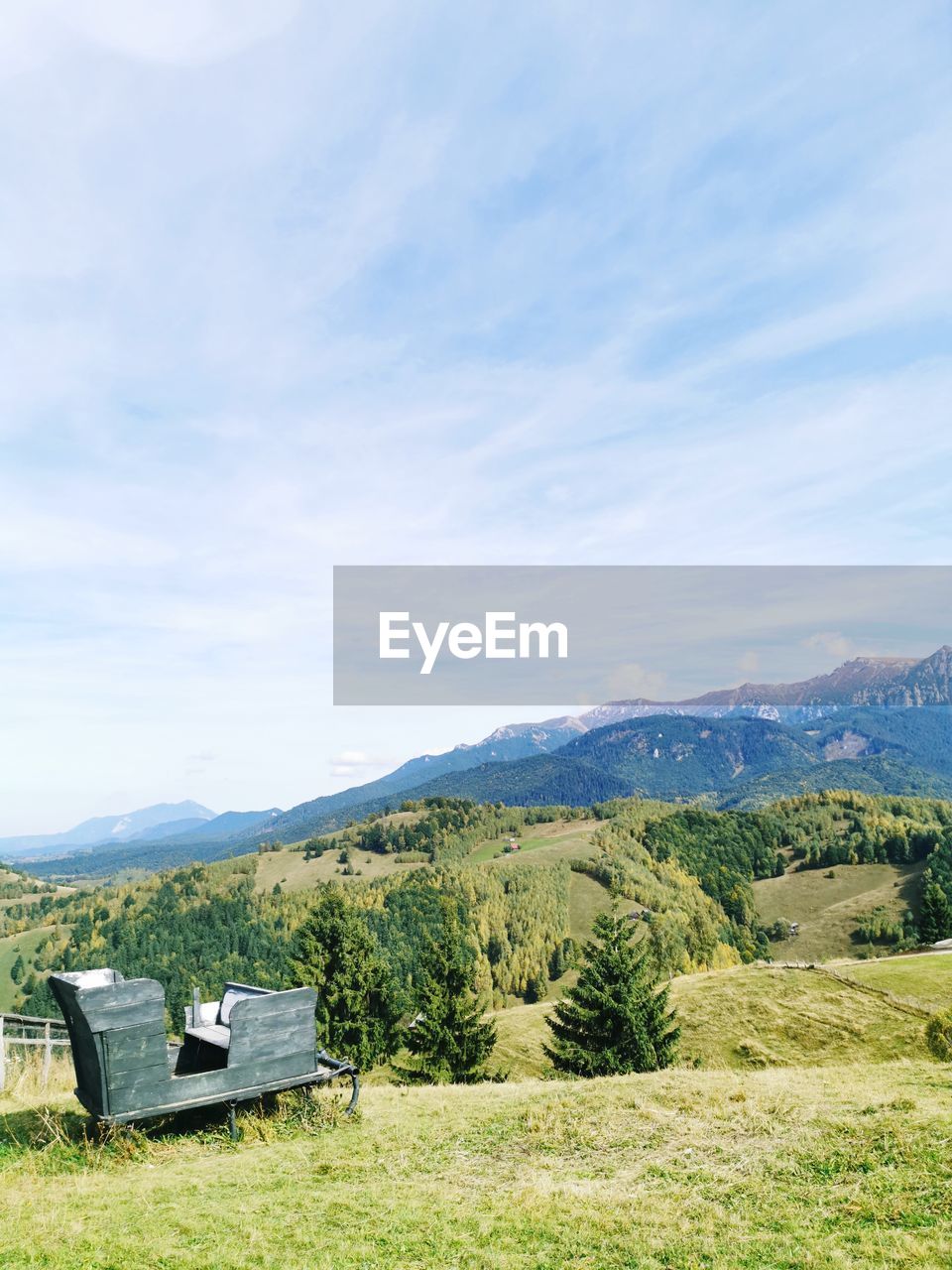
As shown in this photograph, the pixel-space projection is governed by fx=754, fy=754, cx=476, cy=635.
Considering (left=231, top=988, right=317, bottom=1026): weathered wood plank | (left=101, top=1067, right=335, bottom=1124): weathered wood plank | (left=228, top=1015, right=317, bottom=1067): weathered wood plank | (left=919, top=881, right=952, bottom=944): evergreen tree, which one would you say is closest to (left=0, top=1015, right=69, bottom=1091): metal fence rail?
(left=101, top=1067, right=335, bottom=1124): weathered wood plank

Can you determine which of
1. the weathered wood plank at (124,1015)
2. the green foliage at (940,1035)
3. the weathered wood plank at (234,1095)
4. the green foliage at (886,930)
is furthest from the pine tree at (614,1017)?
the green foliage at (886,930)

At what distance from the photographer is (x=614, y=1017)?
4034cm

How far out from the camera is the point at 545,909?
18900cm

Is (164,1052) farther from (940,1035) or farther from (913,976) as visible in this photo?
(913,976)

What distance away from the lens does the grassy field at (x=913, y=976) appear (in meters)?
44.5

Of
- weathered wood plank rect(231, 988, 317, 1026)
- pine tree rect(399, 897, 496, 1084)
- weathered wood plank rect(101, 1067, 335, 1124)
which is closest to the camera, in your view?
weathered wood plank rect(101, 1067, 335, 1124)

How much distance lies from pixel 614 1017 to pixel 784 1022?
1009 centimetres

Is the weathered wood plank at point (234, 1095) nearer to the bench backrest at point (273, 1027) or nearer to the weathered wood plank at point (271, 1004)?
the bench backrest at point (273, 1027)

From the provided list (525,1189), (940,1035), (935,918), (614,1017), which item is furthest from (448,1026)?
(935,918)

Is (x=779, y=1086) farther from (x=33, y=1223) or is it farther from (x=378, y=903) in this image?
(x=378, y=903)

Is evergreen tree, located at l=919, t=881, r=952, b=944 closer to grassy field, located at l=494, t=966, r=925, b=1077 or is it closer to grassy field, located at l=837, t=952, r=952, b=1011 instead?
grassy field, located at l=837, t=952, r=952, b=1011

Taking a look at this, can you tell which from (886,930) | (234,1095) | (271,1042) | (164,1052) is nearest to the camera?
(164,1052)

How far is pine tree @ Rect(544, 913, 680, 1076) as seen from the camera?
128 feet

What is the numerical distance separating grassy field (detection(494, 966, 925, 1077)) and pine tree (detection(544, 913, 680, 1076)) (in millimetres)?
2726
